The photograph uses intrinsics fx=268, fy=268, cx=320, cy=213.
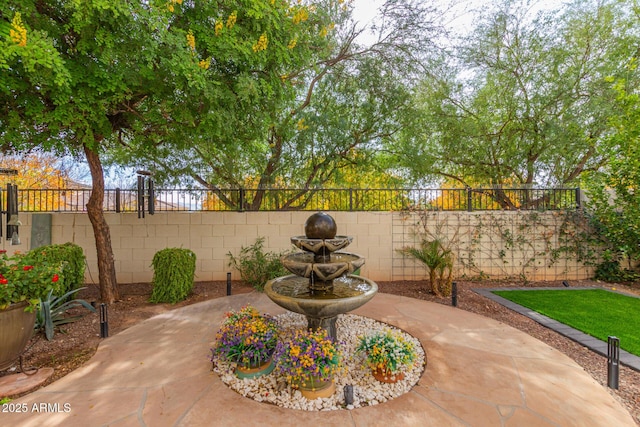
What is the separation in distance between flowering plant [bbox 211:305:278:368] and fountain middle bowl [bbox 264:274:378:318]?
31 centimetres

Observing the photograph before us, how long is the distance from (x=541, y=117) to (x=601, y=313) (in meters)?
5.68

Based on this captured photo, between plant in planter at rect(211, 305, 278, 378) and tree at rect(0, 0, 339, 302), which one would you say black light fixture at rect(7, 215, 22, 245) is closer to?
tree at rect(0, 0, 339, 302)

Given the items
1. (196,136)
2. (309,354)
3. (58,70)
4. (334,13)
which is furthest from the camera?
(334,13)

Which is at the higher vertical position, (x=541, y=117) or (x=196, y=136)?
(x=541, y=117)

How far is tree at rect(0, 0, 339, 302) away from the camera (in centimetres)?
294

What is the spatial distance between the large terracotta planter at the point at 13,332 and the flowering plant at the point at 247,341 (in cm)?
186

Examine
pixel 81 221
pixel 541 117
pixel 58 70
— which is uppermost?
pixel 541 117

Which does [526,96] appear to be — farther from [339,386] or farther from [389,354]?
[339,386]

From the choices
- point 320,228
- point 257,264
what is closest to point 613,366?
point 320,228

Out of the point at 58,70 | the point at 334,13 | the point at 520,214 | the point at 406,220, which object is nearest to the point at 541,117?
the point at 520,214

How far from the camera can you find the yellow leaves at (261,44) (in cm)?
359

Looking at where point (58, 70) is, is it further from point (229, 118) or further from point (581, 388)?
point (581, 388)

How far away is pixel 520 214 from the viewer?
6.20 metres

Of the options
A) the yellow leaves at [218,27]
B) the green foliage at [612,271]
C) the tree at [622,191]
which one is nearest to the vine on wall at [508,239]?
the green foliage at [612,271]
